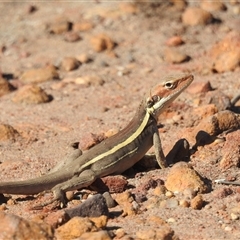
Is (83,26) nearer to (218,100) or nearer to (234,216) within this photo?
(218,100)

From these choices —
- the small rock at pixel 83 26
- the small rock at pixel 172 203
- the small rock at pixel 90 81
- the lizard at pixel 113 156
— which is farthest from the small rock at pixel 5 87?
the small rock at pixel 172 203

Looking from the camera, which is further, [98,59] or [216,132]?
[98,59]

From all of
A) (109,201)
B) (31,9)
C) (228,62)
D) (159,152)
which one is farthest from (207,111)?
(31,9)

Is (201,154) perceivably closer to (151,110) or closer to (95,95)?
(151,110)

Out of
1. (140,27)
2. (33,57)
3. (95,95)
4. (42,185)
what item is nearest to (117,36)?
(140,27)

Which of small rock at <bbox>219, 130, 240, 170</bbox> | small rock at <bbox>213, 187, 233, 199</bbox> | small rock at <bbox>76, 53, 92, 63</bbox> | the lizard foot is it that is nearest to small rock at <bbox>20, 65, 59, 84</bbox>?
small rock at <bbox>76, 53, 92, 63</bbox>

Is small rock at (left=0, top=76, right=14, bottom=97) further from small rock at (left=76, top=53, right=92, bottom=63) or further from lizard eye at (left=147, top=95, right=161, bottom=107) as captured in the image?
lizard eye at (left=147, top=95, right=161, bottom=107)
